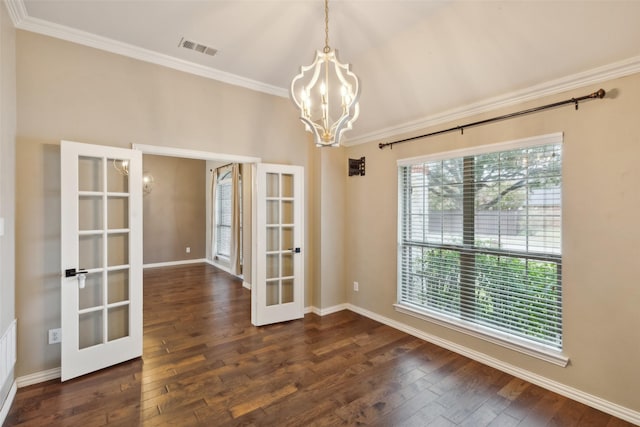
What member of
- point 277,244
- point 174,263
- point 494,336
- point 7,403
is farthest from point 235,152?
point 174,263

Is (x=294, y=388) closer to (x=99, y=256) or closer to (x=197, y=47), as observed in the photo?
(x=99, y=256)

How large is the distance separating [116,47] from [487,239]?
414cm

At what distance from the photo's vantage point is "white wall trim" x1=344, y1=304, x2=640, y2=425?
7.09 feet

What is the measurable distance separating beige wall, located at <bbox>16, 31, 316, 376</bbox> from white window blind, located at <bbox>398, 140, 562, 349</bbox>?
266cm

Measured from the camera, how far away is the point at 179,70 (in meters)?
3.25

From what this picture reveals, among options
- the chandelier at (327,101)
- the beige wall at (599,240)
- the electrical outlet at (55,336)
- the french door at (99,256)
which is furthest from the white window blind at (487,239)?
the electrical outlet at (55,336)

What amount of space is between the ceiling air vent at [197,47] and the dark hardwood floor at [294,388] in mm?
3170

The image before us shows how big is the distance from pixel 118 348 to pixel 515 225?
396cm

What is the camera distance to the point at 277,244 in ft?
13.1

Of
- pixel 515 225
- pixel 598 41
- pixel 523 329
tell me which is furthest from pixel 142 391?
pixel 598 41

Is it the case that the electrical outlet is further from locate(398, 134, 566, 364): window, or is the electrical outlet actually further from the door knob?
locate(398, 134, 566, 364): window

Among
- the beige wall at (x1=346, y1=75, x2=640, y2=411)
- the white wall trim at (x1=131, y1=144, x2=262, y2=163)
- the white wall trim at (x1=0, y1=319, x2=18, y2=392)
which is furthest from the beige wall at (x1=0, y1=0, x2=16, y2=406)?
the beige wall at (x1=346, y1=75, x2=640, y2=411)

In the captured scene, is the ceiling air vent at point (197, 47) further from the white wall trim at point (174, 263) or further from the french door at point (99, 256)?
the white wall trim at point (174, 263)

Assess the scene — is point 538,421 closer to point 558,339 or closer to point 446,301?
point 558,339
